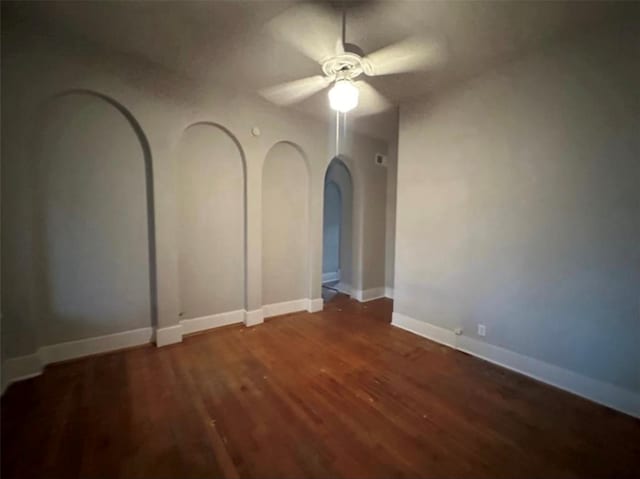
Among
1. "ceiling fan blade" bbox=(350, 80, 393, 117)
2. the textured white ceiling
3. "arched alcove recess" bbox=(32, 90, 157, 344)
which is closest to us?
the textured white ceiling

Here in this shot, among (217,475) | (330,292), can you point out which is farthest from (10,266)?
(330,292)

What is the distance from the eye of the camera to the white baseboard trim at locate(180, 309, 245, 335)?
3.39 meters

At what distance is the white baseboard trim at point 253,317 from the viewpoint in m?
3.70

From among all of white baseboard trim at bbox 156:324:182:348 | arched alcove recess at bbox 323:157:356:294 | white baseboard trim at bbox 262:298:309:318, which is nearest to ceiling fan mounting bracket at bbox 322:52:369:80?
arched alcove recess at bbox 323:157:356:294

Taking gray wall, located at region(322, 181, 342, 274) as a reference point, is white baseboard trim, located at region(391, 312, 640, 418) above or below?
below

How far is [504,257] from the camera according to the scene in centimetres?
271

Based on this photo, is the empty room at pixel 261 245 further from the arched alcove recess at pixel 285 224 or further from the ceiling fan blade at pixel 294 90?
the arched alcove recess at pixel 285 224

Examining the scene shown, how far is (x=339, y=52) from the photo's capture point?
2447 mm

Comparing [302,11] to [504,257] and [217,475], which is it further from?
[217,475]

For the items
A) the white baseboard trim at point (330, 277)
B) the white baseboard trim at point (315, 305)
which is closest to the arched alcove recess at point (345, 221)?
the white baseboard trim at point (330, 277)

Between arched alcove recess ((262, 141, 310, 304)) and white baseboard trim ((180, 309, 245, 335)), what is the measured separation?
41 cm

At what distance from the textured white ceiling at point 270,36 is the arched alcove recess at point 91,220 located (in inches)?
23.7

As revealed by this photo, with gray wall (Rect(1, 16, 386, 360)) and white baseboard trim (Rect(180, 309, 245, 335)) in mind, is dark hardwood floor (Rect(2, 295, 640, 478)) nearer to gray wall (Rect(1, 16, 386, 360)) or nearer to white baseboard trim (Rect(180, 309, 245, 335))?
white baseboard trim (Rect(180, 309, 245, 335))

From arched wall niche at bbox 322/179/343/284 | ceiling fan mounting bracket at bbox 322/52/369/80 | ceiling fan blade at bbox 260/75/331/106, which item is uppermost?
ceiling fan blade at bbox 260/75/331/106
